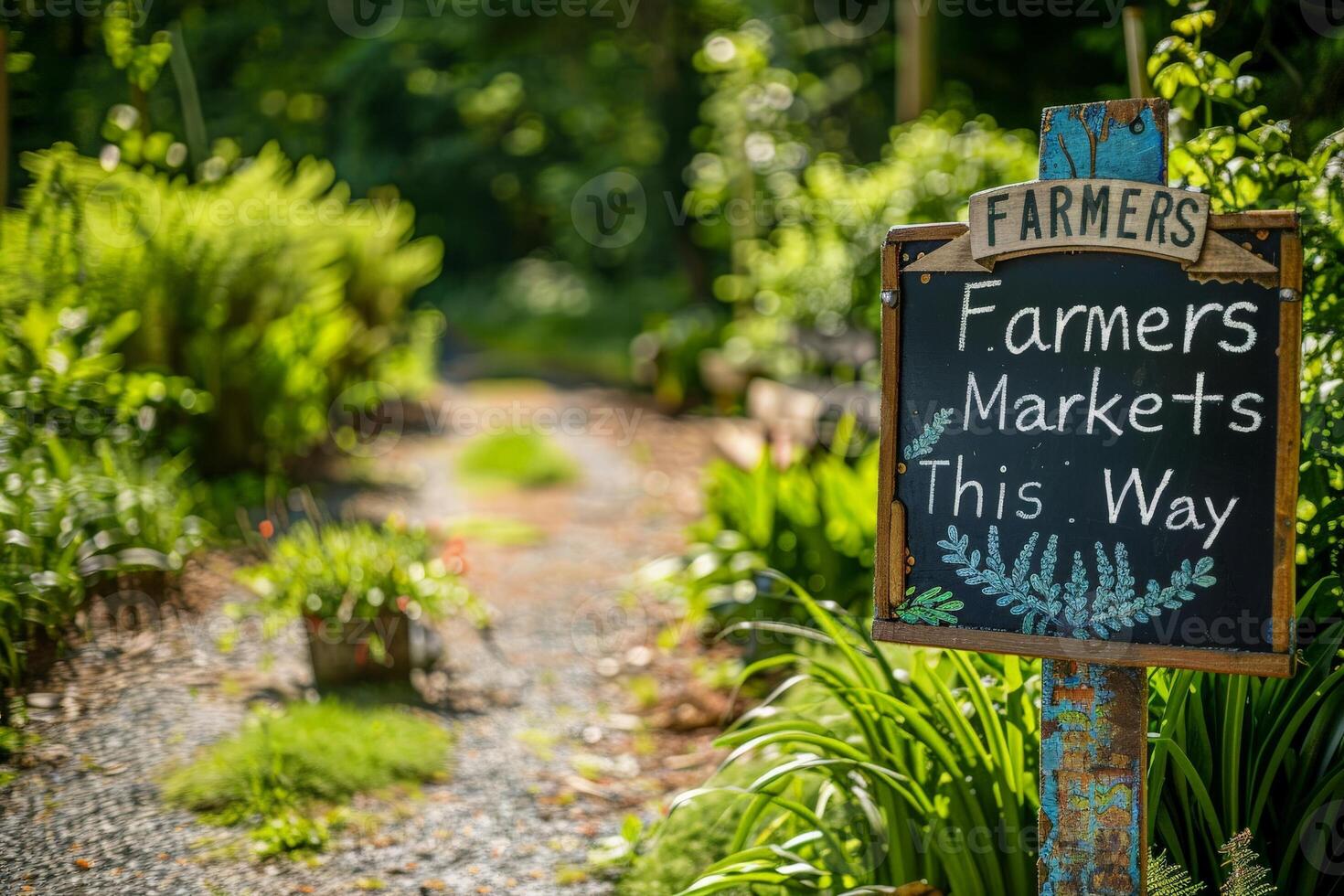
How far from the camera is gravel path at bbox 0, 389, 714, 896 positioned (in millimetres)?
2418

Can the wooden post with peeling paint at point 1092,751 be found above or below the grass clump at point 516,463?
below

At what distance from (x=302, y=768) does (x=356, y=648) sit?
2.21 ft

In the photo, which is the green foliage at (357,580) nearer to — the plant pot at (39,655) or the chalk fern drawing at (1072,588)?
the plant pot at (39,655)

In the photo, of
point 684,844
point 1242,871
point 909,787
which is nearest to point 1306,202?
point 1242,871

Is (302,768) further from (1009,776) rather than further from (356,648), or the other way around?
(1009,776)

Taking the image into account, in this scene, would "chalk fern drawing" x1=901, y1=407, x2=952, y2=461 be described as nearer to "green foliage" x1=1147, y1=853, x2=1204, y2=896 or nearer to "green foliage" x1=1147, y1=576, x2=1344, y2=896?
"green foliage" x1=1147, y1=576, x2=1344, y2=896

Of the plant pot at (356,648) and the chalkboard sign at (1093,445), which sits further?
the plant pot at (356,648)

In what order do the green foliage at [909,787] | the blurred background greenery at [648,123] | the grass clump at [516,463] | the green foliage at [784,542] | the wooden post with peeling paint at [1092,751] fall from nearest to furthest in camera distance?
the wooden post with peeling paint at [1092,751] < the green foliage at [909,787] < the green foliage at [784,542] < the blurred background greenery at [648,123] < the grass clump at [516,463]

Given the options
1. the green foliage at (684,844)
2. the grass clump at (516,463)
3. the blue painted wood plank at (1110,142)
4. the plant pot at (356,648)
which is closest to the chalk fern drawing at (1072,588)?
the blue painted wood plank at (1110,142)

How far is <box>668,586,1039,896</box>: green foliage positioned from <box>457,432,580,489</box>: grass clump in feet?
15.8

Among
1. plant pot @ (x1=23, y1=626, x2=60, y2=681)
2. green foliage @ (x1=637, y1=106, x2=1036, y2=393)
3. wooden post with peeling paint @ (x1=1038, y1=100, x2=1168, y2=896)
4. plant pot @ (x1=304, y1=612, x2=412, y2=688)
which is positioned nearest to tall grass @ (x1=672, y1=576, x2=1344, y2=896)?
wooden post with peeling paint @ (x1=1038, y1=100, x2=1168, y2=896)

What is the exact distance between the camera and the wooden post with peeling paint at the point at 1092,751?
187 centimetres

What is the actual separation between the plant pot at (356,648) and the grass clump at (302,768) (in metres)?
0.15

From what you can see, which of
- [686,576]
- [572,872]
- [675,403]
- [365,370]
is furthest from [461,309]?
[572,872]
